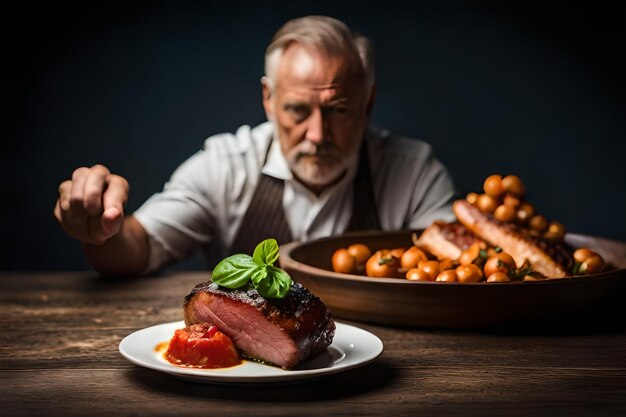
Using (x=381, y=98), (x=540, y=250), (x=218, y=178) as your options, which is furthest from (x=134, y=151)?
(x=540, y=250)

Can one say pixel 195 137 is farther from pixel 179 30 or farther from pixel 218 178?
pixel 218 178

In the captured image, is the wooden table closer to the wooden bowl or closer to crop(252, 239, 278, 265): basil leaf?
the wooden bowl

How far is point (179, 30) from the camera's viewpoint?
342 cm

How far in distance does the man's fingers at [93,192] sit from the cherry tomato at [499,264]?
89cm

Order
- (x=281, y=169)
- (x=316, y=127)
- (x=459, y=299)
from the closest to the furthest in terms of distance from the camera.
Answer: (x=459, y=299), (x=316, y=127), (x=281, y=169)

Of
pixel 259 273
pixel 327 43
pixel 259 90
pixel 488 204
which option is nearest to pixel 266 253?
pixel 259 273

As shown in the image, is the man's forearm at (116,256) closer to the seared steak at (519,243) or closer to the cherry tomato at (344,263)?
the cherry tomato at (344,263)

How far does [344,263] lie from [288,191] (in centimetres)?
98

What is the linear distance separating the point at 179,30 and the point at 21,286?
5.51 feet

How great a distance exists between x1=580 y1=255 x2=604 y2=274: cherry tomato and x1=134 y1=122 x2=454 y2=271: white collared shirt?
101 centimetres

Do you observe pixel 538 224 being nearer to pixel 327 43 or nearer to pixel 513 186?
pixel 513 186

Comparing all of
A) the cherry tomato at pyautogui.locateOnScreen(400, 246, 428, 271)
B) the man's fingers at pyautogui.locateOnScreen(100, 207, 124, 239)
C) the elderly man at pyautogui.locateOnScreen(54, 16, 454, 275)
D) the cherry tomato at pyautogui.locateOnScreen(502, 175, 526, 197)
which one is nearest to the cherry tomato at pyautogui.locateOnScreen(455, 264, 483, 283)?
the cherry tomato at pyautogui.locateOnScreen(400, 246, 428, 271)

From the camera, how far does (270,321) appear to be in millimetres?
1229

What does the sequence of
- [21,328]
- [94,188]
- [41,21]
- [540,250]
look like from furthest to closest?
1. [41,21]
2. [94,188]
3. [540,250]
4. [21,328]
